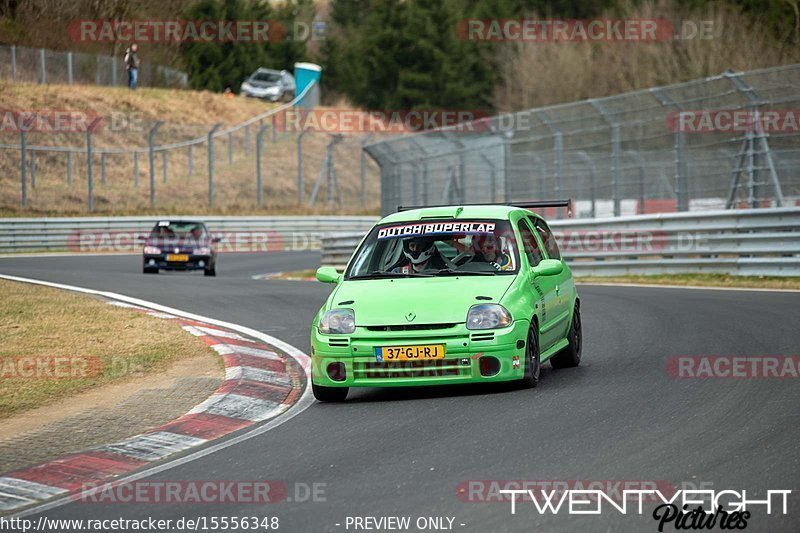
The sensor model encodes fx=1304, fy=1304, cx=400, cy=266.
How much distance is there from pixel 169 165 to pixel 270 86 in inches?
872

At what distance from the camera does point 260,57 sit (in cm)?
8250

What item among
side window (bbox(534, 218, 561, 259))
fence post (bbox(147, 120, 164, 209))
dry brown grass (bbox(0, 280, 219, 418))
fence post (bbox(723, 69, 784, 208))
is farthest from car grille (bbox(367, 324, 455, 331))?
fence post (bbox(147, 120, 164, 209))

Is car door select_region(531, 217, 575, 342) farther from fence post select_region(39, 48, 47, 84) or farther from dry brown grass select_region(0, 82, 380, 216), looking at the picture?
fence post select_region(39, 48, 47, 84)

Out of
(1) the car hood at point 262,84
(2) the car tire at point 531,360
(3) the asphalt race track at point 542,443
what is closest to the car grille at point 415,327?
(3) the asphalt race track at point 542,443

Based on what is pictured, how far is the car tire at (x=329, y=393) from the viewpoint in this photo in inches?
379

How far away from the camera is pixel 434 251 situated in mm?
10594

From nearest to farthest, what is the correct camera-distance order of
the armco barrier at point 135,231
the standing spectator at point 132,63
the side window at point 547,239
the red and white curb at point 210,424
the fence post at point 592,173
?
the red and white curb at point 210,424 → the side window at point 547,239 → the fence post at point 592,173 → the armco barrier at point 135,231 → the standing spectator at point 132,63

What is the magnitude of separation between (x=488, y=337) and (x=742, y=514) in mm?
3837

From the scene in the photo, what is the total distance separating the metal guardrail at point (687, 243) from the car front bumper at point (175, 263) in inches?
342

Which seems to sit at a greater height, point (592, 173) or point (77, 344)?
point (592, 173)

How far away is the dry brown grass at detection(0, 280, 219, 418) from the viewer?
34.6 feet

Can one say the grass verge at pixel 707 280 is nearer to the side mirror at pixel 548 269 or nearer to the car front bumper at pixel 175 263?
the side mirror at pixel 548 269

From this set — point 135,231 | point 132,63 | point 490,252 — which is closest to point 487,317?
point 490,252

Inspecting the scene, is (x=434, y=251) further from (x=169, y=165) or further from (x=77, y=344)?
(x=169, y=165)
